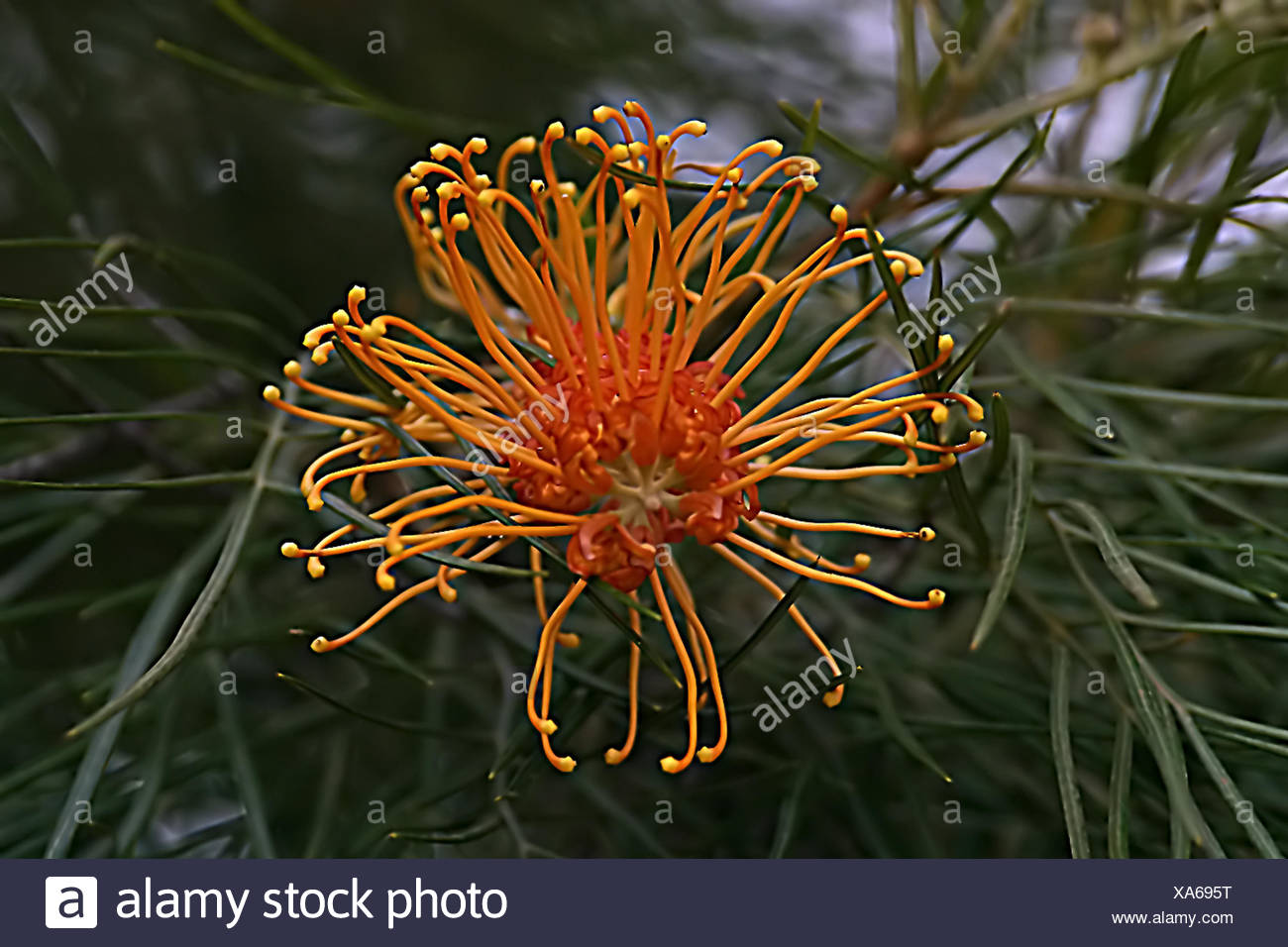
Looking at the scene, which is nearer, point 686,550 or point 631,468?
point 631,468

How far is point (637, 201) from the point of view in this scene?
1.52ft

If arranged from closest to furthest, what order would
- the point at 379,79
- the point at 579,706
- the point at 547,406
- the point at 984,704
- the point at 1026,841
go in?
the point at 547,406 → the point at 579,706 → the point at 984,704 → the point at 1026,841 → the point at 379,79

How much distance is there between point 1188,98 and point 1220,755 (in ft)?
1.15

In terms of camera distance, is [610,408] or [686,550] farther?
[686,550]

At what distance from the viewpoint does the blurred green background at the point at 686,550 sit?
527 mm

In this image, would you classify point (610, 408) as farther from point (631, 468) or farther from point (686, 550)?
point (686, 550)

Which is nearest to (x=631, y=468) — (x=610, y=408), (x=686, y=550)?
(x=610, y=408)

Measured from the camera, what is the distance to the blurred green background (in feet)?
1.73

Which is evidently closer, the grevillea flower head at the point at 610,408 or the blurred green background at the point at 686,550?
the grevillea flower head at the point at 610,408

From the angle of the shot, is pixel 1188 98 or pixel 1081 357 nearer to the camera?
pixel 1188 98

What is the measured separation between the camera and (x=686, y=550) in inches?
26.3

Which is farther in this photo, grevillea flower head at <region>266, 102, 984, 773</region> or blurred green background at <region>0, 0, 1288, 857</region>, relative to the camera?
blurred green background at <region>0, 0, 1288, 857</region>
